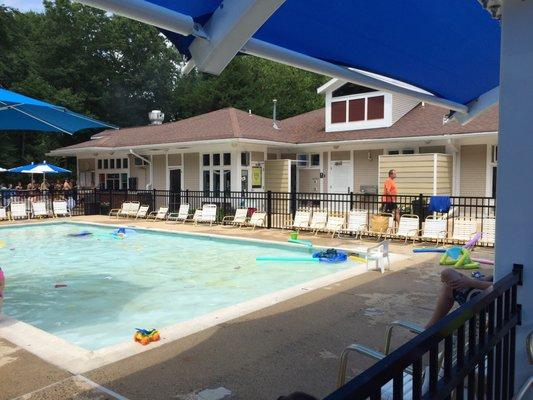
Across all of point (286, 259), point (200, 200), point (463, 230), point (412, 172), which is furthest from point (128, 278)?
point (412, 172)

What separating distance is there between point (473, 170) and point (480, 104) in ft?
38.3

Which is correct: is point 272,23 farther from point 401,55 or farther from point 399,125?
point 399,125

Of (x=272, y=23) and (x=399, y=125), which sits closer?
(x=272, y=23)

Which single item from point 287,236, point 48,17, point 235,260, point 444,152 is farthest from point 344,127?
point 48,17

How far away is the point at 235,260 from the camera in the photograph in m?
11.5

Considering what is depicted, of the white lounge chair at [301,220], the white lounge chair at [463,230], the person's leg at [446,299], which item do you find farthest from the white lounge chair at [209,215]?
the person's leg at [446,299]

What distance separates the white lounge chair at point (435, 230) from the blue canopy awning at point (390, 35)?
23.3ft

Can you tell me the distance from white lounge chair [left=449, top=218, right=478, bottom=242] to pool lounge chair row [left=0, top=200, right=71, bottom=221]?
1663cm

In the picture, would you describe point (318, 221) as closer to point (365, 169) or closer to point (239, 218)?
point (239, 218)

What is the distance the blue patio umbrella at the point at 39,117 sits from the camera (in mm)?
5670

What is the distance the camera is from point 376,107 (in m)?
19.3

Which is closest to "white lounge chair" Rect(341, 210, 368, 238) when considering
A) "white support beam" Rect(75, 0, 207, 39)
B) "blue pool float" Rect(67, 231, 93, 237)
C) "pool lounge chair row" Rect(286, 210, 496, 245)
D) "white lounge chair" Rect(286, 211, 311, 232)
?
"pool lounge chair row" Rect(286, 210, 496, 245)

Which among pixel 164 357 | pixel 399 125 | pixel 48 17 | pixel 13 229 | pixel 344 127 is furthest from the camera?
pixel 48 17

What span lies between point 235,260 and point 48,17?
4172cm
